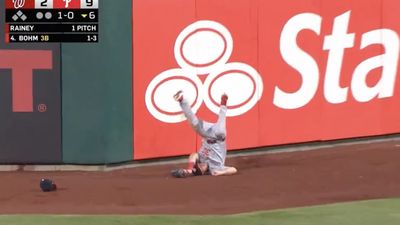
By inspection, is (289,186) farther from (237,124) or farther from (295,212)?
(237,124)

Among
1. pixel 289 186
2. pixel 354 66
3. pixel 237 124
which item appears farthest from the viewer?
pixel 354 66

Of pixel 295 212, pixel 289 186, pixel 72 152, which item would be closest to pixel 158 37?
pixel 72 152

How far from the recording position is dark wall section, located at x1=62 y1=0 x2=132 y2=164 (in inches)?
463

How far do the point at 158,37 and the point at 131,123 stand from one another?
1.46 meters

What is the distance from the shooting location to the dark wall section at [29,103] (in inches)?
464

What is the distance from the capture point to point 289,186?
414 inches

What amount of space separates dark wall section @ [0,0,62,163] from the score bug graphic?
1.56 m

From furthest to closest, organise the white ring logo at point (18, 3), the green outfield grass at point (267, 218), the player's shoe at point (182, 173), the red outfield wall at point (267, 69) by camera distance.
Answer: the red outfield wall at point (267, 69), the white ring logo at point (18, 3), the player's shoe at point (182, 173), the green outfield grass at point (267, 218)

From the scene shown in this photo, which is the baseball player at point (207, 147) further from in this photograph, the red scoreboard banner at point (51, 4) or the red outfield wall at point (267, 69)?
the red scoreboard banner at point (51, 4)

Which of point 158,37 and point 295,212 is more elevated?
point 158,37

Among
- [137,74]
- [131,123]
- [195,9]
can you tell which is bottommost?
[131,123]
